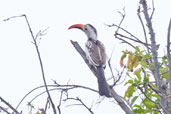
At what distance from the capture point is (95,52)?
20.2 ft

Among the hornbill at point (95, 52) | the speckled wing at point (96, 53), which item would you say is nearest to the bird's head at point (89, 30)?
the hornbill at point (95, 52)

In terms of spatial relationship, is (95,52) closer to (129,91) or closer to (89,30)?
(89,30)

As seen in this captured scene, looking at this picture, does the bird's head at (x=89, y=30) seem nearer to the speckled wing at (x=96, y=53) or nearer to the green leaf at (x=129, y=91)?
the speckled wing at (x=96, y=53)

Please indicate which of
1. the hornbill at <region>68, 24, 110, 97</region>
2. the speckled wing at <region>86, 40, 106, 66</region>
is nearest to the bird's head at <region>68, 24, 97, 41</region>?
the hornbill at <region>68, 24, 110, 97</region>

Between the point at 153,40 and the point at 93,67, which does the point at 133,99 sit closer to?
the point at 153,40

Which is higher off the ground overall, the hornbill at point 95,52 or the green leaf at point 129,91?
the hornbill at point 95,52

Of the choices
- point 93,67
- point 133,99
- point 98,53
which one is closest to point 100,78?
point 93,67

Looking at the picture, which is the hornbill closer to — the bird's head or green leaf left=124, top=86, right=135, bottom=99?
the bird's head

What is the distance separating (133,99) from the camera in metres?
3.02

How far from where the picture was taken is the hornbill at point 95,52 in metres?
5.46

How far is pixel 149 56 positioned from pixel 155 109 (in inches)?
18.6

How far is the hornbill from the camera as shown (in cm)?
546

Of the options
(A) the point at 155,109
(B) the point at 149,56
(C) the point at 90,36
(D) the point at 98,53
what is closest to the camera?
(A) the point at 155,109

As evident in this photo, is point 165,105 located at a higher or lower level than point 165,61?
lower
